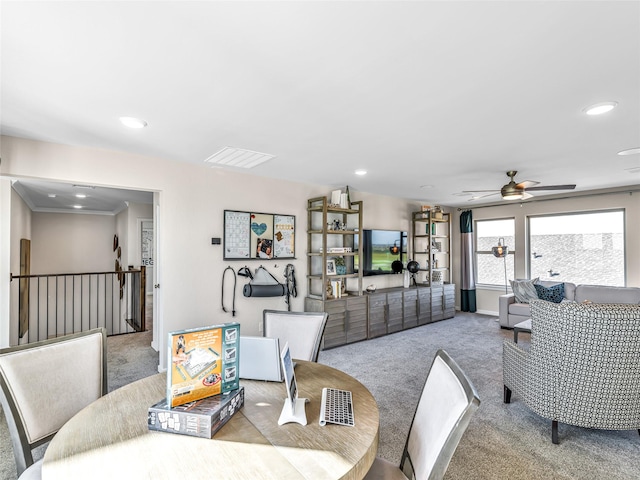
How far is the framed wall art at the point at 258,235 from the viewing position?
160 inches

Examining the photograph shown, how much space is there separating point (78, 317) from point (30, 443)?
6914 mm

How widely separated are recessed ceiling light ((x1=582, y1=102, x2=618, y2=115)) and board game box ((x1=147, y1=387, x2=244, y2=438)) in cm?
294

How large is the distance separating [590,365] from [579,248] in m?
4.53

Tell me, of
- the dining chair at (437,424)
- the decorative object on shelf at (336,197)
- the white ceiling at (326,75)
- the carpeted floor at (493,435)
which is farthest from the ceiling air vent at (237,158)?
the dining chair at (437,424)

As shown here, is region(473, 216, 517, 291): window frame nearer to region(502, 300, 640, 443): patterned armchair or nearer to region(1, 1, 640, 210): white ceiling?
region(1, 1, 640, 210): white ceiling

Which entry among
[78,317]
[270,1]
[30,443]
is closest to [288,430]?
[30,443]

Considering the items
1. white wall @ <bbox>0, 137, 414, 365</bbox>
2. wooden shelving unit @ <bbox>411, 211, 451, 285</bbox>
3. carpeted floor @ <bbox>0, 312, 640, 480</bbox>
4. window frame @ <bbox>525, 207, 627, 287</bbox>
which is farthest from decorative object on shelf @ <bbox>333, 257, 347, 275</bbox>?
window frame @ <bbox>525, 207, 627, 287</bbox>

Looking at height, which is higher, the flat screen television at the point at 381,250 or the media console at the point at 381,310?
the flat screen television at the point at 381,250

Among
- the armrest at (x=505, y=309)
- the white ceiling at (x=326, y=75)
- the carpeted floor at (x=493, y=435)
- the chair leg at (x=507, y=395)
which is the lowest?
the carpeted floor at (x=493, y=435)

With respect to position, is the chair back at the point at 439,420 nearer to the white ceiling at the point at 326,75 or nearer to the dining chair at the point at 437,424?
the dining chair at the point at 437,424

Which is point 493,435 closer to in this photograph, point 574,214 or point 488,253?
point 574,214

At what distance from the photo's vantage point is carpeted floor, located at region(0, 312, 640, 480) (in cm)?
208

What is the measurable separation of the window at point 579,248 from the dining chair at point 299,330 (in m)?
5.61

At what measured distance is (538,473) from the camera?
2023mm
